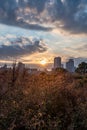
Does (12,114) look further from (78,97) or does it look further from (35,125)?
(78,97)

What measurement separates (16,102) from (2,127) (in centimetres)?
170

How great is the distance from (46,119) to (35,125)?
0.77 meters

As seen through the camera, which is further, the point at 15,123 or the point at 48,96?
the point at 48,96

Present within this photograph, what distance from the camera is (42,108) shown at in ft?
38.5

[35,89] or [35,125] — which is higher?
[35,89]

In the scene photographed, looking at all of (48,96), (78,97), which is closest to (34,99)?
(48,96)

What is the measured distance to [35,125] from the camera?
1059 cm

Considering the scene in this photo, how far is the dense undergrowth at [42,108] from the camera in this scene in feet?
35.5

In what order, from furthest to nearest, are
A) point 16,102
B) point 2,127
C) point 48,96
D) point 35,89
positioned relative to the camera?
point 35,89 → point 48,96 → point 16,102 → point 2,127

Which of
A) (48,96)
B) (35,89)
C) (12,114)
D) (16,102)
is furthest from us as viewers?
(35,89)

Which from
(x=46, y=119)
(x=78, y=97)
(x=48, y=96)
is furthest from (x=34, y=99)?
(x=78, y=97)

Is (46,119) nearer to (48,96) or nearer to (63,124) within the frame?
(63,124)

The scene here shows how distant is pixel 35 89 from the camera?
13602mm

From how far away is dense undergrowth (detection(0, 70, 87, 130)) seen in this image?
35.5 feet
